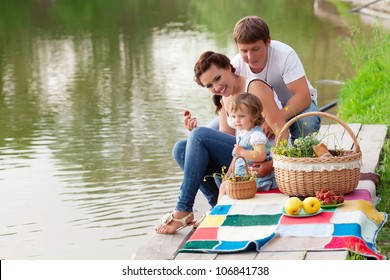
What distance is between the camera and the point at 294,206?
455cm

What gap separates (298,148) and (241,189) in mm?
348

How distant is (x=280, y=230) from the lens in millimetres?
4395

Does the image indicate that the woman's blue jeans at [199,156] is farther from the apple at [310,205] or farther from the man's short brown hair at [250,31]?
the apple at [310,205]

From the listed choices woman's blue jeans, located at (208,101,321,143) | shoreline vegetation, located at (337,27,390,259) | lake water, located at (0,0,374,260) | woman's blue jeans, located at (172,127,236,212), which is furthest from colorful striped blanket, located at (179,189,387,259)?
shoreline vegetation, located at (337,27,390,259)

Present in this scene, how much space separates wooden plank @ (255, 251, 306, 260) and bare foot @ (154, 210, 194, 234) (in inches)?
34.9

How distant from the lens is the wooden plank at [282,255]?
4.07 meters

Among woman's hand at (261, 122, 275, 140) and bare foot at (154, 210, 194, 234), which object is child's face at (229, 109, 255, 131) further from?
bare foot at (154, 210, 194, 234)

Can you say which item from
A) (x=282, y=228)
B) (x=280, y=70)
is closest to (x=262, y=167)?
(x=280, y=70)

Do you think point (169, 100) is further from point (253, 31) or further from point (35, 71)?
point (253, 31)

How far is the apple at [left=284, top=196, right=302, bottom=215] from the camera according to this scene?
4.56 meters

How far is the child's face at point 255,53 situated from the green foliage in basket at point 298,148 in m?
0.60

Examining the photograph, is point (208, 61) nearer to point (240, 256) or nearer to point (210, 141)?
point (210, 141)

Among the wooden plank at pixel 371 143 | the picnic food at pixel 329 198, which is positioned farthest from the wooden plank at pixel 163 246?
the wooden plank at pixel 371 143

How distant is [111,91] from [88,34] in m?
8.06
